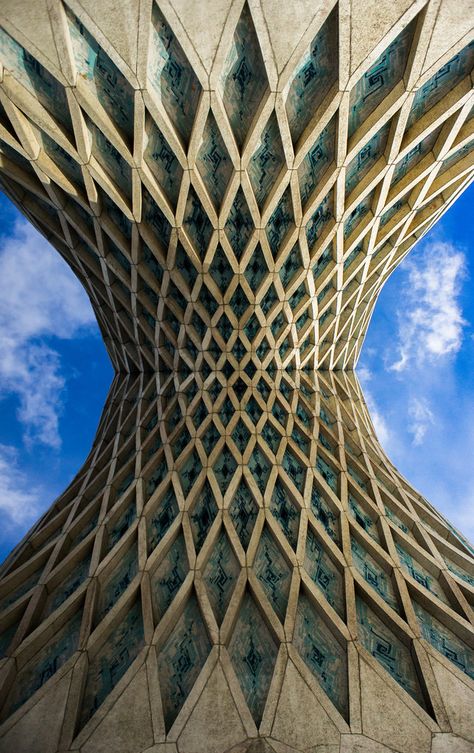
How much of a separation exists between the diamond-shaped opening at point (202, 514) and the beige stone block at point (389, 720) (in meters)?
5.19

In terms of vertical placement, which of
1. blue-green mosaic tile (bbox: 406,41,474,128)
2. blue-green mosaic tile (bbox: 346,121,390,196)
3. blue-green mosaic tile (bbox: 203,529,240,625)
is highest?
blue-green mosaic tile (bbox: 406,41,474,128)

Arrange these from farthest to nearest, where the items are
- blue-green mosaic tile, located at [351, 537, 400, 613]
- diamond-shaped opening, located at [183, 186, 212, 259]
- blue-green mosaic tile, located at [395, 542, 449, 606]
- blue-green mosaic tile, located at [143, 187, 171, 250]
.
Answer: diamond-shaped opening, located at [183, 186, 212, 259] < blue-green mosaic tile, located at [143, 187, 171, 250] < blue-green mosaic tile, located at [395, 542, 449, 606] < blue-green mosaic tile, located at [351, 537, 400, 613]

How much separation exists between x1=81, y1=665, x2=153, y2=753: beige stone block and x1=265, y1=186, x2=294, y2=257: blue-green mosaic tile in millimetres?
13586

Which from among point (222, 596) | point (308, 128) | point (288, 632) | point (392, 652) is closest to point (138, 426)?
point (222, 596)

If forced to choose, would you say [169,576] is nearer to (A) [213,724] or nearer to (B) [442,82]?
(A) [213,724]

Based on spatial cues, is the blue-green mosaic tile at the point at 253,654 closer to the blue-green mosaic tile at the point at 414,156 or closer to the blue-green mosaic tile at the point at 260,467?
the blue-green mosaic tile at the point at 260,467

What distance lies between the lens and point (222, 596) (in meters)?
9.70

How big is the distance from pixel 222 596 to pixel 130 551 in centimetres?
316

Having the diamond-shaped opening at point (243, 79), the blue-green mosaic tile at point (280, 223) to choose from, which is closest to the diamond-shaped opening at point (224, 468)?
the blue-green mosaic tile at point (280, 223)

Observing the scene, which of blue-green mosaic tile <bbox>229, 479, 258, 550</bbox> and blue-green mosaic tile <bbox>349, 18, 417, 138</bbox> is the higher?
blue-green mosaic tile <bbox>349, 18, 417, 138</bbox>

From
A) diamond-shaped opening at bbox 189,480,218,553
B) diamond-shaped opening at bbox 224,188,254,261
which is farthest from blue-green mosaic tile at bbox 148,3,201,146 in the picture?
diamond-shaped opening at bbox 189,480,218,553

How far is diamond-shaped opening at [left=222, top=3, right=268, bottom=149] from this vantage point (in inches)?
365

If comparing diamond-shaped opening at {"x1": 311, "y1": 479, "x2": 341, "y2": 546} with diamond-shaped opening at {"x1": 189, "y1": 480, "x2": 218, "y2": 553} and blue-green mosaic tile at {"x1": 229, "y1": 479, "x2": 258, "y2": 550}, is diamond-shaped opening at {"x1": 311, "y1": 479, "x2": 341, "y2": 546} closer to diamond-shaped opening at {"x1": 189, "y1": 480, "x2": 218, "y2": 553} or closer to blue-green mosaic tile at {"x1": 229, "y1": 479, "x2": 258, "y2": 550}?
blue-green mosaic tile at {"x1": 229, "y1": 479, "x2": 258, "y2": 550}

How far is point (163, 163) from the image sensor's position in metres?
11.8
